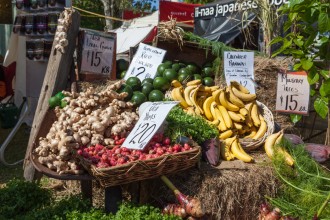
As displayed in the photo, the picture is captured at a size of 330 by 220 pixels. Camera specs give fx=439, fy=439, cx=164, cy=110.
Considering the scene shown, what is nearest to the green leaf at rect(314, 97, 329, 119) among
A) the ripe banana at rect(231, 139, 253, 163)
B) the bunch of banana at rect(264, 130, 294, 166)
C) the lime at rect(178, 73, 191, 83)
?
the bunch of banana at rect(264, 130, 294, 166)

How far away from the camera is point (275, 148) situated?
11.6 ft

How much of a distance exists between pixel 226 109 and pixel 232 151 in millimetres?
583

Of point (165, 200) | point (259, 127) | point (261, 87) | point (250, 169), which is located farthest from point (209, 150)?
point (261, 87)

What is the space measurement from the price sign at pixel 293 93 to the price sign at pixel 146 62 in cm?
132

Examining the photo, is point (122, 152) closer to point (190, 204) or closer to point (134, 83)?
point (190, 204)

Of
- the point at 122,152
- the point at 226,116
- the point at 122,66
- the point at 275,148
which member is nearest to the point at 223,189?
the point at 275,148

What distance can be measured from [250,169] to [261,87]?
5.34 feet

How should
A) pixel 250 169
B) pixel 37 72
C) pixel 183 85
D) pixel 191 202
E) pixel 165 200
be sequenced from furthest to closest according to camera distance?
pixel 37 72
pixel 183 85
pixel 250 169
pixel 165 200
pixel 191 202

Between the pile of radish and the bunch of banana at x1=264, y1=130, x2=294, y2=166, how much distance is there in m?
0.83

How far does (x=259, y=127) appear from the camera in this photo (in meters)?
4.07

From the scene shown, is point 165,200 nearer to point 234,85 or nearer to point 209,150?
point 209,150

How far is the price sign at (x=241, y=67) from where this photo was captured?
15.3 feet

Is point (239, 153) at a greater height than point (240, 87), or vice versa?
point (240, 87)

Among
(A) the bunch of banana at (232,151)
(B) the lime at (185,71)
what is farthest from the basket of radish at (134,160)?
(B) the lime at (185,71)
